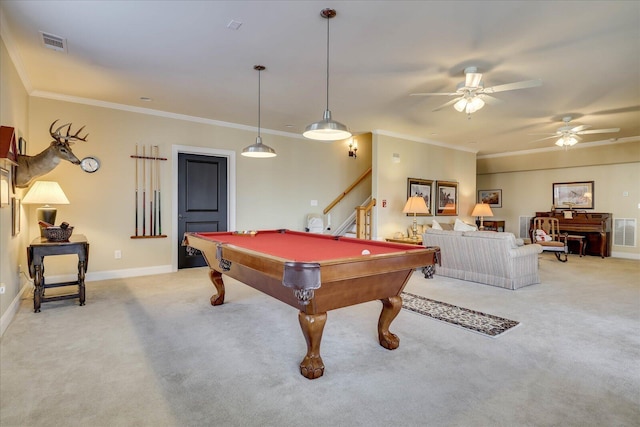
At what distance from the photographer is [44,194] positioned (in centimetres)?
386

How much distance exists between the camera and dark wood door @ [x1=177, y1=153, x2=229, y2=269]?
5.59 m

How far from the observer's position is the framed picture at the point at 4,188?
2.90 meters

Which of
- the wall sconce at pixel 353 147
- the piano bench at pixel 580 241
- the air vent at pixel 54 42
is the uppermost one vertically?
the air vent at pixel 54 42

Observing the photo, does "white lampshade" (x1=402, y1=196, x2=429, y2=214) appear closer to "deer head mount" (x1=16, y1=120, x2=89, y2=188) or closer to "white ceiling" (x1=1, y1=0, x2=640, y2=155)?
"white ceiling" (x1=1, y1=0, x2=640, y2=155)

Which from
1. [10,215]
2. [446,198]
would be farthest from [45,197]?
[446,198]

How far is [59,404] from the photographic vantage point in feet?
6.03

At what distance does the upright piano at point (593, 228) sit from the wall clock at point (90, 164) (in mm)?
9547

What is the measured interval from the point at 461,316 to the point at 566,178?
754 cm

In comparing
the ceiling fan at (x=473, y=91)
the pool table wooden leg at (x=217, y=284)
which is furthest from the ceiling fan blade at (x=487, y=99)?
the pool table wooden leg at (x=217, y=284)

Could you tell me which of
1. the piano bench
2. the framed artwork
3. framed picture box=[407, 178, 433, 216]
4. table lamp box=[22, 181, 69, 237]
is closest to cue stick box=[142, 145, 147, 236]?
table lamp box=[22, 181, 69, 237]

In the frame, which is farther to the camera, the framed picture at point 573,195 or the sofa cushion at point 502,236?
the framed picture at point 573,195

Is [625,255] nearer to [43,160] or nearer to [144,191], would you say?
[144,191]

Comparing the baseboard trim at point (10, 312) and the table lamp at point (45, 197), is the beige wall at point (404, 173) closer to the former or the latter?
the table lamp at point (45, 197)

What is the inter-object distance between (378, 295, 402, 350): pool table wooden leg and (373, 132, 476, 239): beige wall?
414 cm
